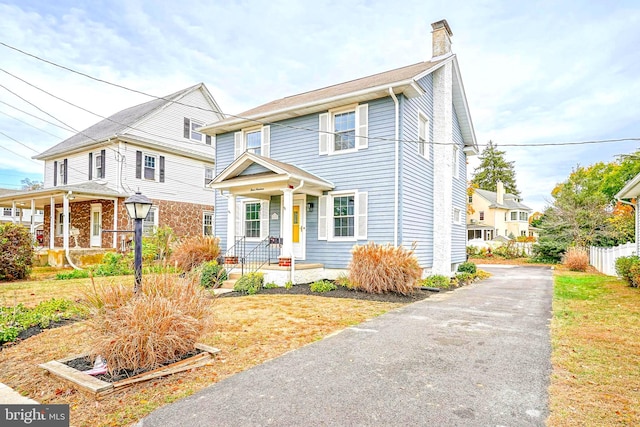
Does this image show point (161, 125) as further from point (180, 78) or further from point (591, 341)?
point (591, 341)

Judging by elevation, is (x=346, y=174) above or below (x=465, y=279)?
above

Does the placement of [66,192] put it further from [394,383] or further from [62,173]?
[394,383]

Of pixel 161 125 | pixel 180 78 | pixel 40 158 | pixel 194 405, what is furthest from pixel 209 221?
pixel 194 405

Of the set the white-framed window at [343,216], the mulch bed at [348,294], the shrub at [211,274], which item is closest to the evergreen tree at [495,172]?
the white-framed window at [343,216]

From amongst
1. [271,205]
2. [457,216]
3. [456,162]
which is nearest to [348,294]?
[271,205]

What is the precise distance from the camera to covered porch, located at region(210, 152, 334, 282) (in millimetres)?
10617

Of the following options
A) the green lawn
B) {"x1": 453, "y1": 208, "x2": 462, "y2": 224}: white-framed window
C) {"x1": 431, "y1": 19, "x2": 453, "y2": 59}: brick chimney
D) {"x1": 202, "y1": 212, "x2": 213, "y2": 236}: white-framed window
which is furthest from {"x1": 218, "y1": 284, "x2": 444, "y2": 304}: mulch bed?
{"x1": 202, "y1": 212, "x2": 213, "y2": 236}: white-framed window

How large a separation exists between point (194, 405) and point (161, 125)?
1890 cm

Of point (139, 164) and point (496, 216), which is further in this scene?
point (496, 216)

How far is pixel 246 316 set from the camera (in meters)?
6.78

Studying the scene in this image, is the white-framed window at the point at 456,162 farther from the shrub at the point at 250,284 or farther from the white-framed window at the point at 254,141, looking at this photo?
the shrub at the point at 250,284

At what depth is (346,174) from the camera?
11.7 m

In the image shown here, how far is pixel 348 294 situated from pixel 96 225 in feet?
51.3

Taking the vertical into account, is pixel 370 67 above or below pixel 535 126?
above
